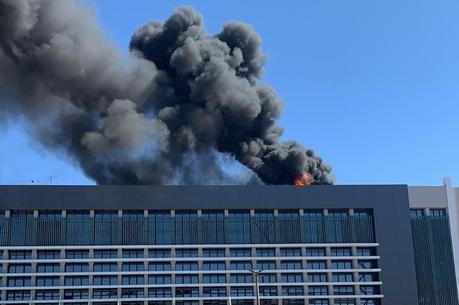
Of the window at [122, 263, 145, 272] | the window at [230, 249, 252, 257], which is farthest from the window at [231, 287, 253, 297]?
the window at [122, 263, 145, 272]

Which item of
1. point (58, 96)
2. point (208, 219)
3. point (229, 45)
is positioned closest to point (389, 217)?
point (208, 219)

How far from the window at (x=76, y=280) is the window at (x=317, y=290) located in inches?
723

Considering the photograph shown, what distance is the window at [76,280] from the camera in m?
57.6

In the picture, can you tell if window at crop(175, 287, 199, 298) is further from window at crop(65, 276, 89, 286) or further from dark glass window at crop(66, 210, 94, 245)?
dark glass window at crop(66, 210, 94, 245)

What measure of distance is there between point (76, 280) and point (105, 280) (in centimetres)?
232

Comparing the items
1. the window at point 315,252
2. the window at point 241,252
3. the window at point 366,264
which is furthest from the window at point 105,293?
the window at point 366,264

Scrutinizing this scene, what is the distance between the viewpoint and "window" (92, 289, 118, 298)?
5750cm

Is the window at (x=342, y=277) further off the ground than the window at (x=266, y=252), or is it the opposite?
the window at (x=266, y=252)

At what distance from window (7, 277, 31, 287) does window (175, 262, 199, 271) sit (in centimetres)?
1199

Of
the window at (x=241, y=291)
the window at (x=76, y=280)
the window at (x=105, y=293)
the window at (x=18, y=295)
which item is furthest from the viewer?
the window at (x=241, y=291)

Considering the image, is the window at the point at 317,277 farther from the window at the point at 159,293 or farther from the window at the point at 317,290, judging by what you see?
the window at the point at 159,293

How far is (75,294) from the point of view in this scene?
2261 inches

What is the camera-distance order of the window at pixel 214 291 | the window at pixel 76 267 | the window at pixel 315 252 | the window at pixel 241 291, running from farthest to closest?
the window at pixel 315 252
the window at pixel 241 291
the window at pixel 214 291
the window at pixel 76 267

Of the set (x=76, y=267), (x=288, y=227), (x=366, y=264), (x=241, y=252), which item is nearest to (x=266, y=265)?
(x=241, y=252)
